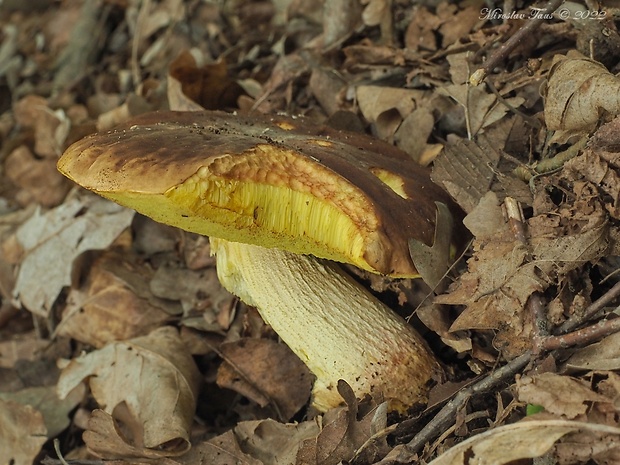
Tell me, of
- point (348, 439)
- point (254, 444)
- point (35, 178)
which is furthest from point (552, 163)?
point (35, 178)

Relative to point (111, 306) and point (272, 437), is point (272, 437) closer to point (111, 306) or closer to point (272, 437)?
point (272, 437)

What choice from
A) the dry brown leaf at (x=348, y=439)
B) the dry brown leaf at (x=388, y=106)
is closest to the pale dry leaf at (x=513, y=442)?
the dry brown leaf at (x=348, y=439)

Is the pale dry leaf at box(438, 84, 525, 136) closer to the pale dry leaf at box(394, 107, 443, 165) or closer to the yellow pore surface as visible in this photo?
the pale dry leaf at box(394, 107, 443, 165)

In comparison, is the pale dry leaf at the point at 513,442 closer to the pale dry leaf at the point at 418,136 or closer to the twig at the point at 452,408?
the twig at the point at 452,408

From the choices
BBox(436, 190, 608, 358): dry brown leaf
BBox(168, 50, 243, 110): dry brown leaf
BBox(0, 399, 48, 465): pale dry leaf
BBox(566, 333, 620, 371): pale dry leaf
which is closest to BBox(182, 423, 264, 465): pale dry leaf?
BBox(0, 399, 48, 465): pale dry leaf

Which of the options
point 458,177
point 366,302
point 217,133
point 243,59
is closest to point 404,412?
point 366,302
